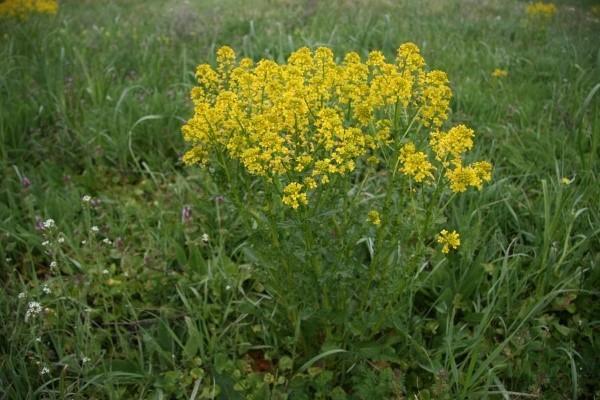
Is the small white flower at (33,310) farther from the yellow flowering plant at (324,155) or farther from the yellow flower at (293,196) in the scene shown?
the yellow flower at (293,196)

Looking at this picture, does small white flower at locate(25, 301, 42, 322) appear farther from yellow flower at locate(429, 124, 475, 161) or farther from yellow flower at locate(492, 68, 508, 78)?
yellow flower at locate(492, 68, 508, 78)

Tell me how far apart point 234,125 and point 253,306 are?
0.85 m

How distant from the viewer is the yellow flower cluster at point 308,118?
5.21 feet

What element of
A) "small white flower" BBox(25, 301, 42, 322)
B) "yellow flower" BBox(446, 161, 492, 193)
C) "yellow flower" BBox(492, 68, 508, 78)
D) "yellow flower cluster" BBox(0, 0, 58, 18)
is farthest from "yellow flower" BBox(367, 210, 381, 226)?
"yellow flower cluster" BBox(0, 0, 58, 18)

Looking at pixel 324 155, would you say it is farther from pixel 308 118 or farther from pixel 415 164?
pixel 415 164

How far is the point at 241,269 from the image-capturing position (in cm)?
254

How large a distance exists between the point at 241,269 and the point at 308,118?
1.09 metres

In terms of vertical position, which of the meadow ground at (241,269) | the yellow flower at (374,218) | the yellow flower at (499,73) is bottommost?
the meadow ground at (241,269)

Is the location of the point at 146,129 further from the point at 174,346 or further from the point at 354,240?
the point at 354,240

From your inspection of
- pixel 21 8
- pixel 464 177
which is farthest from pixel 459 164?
pixel 21 8

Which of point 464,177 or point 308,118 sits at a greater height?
point 308,118


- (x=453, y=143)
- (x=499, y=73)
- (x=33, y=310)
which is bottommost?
(x=33, y=310)

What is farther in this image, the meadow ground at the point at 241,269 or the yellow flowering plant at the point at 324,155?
the meadow ground at the point at 241,269

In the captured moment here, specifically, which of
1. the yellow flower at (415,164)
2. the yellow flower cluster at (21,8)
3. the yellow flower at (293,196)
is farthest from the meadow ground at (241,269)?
the yellow flower cluster at (21,8)
